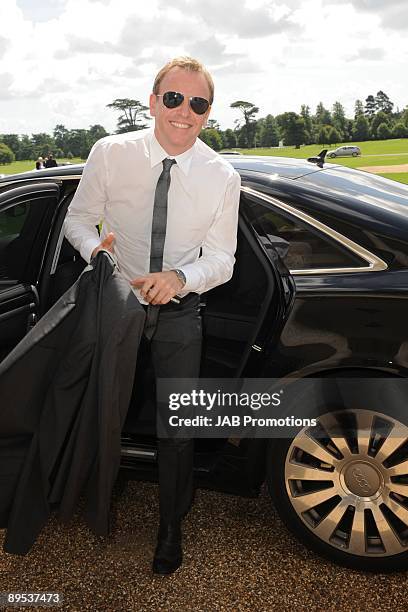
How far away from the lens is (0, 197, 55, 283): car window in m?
3.22

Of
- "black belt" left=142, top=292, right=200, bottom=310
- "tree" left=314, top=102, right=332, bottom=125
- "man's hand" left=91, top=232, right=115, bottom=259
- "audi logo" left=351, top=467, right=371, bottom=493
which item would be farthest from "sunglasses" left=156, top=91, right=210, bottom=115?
"tree" left=314, top=102, right=332, bottom=125

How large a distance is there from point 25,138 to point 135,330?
12509cm

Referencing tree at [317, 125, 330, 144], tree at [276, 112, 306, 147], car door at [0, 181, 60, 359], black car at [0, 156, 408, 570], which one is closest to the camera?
black car at [0, 156, 408, 570]

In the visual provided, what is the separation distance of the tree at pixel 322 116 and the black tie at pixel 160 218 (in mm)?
123627

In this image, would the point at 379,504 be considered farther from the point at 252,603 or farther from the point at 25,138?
the point at 25,138

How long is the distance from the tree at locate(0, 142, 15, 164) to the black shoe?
111 metres

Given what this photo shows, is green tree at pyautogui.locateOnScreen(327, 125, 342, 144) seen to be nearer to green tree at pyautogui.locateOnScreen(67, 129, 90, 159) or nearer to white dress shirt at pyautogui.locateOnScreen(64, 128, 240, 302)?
green tree at pyautogui.locateOnScreen(67, 129, 90, 159)

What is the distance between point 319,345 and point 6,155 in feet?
371

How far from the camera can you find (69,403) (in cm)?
230

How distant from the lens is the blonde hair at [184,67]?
2.33 meters

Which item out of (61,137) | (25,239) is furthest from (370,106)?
(25,239)

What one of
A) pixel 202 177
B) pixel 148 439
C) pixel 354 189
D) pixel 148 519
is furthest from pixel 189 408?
pixel 354 189

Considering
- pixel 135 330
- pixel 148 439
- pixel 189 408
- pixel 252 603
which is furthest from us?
pixel 148 439

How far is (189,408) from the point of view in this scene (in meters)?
2.55
